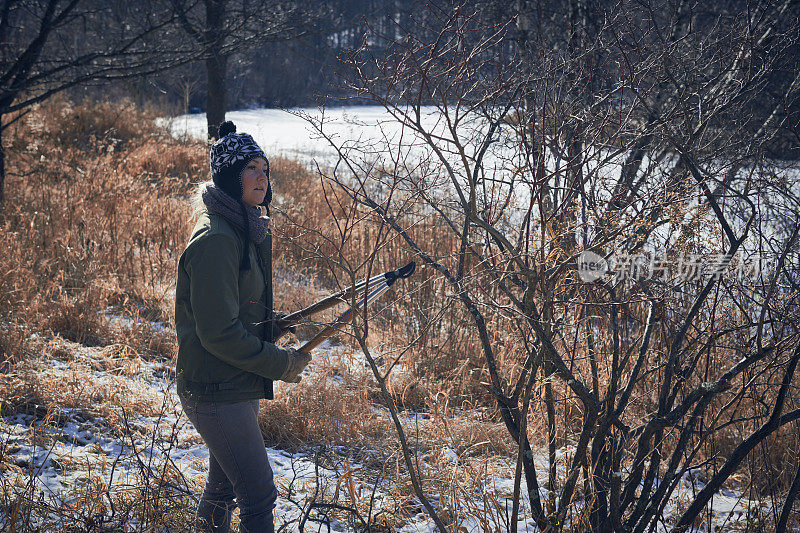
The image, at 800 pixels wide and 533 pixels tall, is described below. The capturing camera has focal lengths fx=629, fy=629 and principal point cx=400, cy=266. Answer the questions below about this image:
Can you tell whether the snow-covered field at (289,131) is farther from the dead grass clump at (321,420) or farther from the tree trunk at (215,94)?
the dead grass clump at (321,420)

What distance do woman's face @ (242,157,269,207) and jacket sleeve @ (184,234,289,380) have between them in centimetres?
22

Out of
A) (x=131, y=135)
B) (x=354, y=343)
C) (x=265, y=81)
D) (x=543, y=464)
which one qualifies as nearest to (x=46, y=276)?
(x=354, y=343)

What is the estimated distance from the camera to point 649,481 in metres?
2.38

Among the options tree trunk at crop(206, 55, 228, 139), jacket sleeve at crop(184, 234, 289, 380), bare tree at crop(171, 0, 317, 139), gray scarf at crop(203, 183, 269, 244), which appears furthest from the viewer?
tree trunk at crop(206, 55, 228, 139)

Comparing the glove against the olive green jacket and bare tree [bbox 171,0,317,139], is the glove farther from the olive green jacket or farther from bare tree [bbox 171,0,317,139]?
bare tree [bbox 171,0,317,139]

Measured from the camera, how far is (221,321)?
194 cm

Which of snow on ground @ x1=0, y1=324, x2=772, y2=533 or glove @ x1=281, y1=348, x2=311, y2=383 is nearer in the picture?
glove @ x1=281, y1=348, x2=311, y2=383

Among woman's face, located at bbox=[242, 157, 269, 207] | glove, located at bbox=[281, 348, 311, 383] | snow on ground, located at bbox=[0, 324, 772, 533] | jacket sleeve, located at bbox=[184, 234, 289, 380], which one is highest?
woman's face, located at bbox=[242, 157, 269, 207]

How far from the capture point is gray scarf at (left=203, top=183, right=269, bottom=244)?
2.10 meters

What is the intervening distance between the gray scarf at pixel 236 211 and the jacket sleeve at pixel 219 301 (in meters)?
0.12

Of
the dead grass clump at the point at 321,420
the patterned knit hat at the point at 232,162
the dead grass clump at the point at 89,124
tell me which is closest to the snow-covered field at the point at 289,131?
the dead grass clump at the point at 89,124

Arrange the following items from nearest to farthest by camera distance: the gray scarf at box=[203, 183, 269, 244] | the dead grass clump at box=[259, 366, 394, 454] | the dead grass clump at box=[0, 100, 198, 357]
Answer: the gray scarf at box=[203, 183, 269, 244] → the dead grass clump at box=[259, 366, 394, 454] → the dead grass clump at box=[0, 100, 198, 357]

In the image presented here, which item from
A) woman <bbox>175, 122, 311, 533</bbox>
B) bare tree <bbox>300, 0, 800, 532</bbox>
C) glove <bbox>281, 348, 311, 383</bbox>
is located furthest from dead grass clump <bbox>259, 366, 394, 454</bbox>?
glove <bbox>281, 348, 311, 383</bbox>

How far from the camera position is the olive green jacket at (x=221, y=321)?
1943mm
